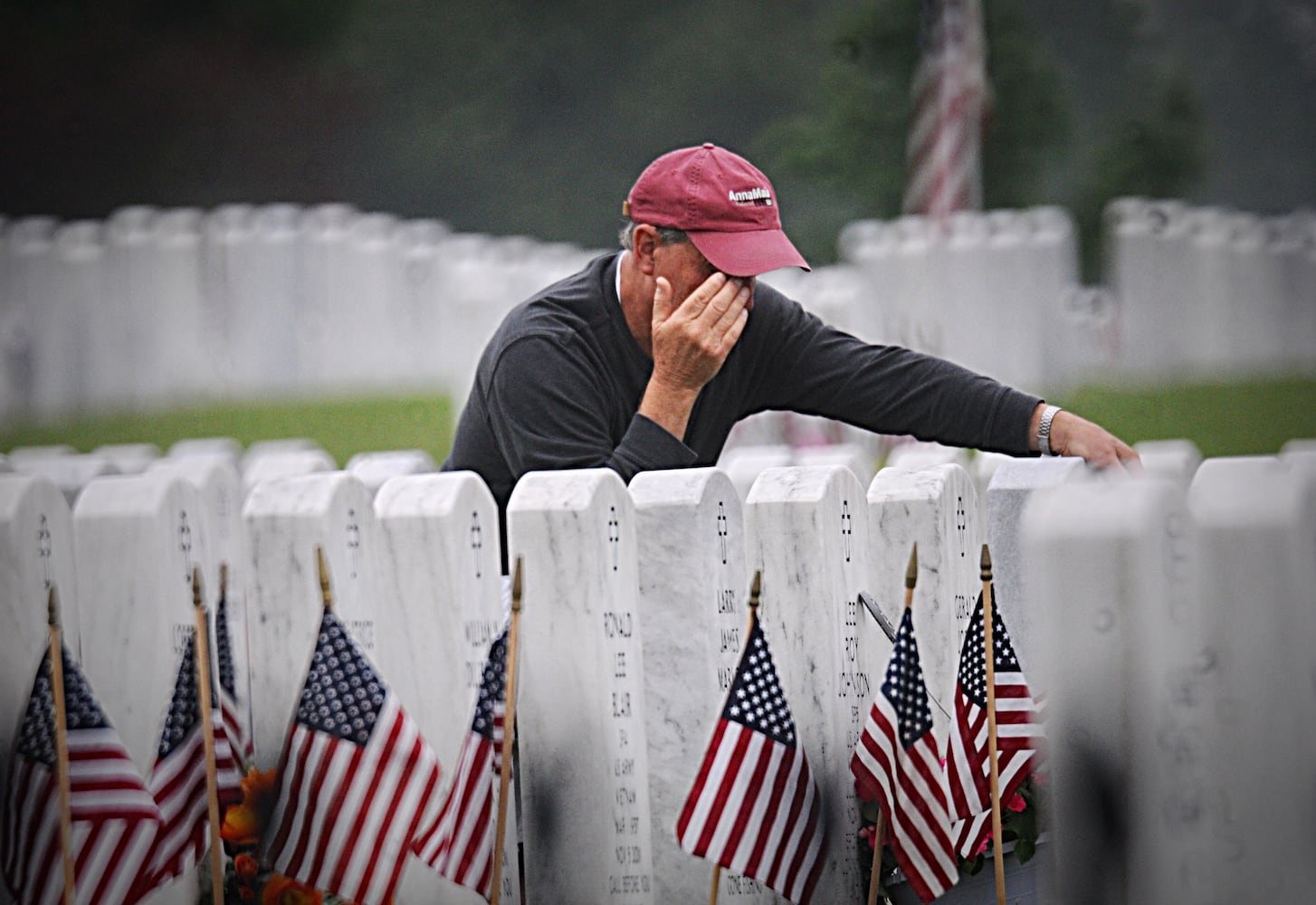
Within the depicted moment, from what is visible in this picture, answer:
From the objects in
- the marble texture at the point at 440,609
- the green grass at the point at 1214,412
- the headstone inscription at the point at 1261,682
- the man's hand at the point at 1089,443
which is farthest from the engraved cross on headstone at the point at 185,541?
the green grass at the point at 1214,412

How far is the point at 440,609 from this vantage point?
9.81 feet

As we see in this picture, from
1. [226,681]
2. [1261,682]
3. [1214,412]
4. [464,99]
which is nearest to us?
[1261,682]

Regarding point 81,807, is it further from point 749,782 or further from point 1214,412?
point 1214,412

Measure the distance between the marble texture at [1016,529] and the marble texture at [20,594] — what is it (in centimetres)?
179

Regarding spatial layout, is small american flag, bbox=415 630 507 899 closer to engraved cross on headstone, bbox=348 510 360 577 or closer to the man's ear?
engraved cross on headstone, bbox=348 510 360 577

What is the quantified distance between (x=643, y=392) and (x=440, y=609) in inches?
39.2

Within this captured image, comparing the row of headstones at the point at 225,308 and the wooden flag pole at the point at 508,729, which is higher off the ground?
the row of headstones at the point at 225,308

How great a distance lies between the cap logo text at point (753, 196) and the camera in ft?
11.8

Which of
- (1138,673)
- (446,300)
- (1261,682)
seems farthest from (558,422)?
(446,300)

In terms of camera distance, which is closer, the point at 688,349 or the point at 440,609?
the point at 440,609

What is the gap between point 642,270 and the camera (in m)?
3.69

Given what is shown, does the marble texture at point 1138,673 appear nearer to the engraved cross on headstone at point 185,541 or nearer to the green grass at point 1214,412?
the engraved cross on headstone at point 185,541

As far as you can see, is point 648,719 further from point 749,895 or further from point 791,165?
point 791,165

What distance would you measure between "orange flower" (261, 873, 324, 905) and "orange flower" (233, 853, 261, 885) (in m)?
0.05
